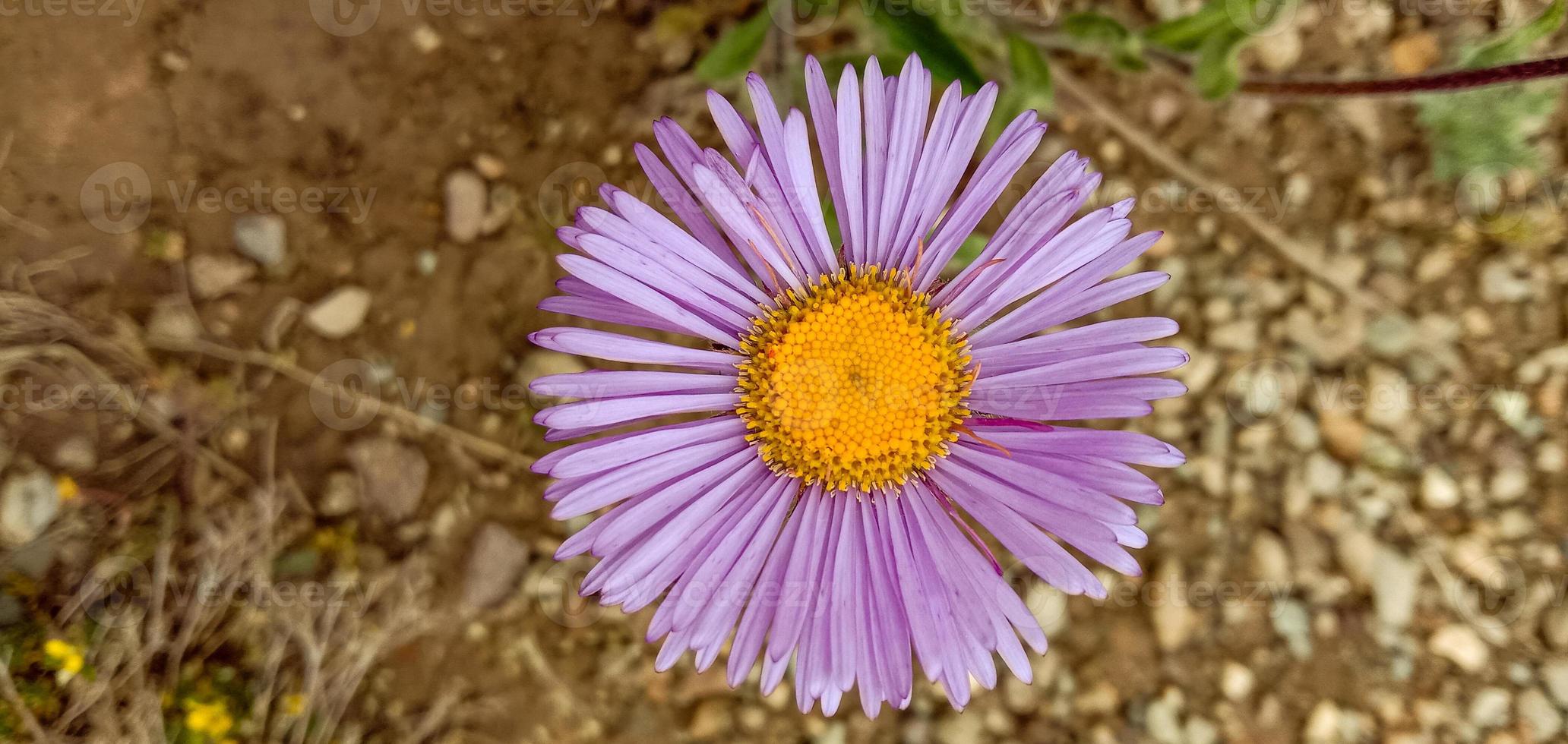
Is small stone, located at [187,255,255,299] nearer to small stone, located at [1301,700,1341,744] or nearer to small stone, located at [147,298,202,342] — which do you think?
small stone, located at [147,298,202,342]

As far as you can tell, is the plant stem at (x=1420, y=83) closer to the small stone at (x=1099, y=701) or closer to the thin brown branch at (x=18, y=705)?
the small stone at (x=1099, y=701)

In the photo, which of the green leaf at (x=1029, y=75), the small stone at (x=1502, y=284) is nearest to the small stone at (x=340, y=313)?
the green leaf at (x=1029, y=75)

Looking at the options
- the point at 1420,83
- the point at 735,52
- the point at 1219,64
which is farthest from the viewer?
the point at 735,52

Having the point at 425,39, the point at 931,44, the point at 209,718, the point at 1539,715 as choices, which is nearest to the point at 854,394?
the point at 931,44

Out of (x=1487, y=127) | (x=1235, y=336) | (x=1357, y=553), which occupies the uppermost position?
(x=1487, y=127)

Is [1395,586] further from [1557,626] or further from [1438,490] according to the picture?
[1557,626]

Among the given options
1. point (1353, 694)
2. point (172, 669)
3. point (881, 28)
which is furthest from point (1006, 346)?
point (172, 669)
